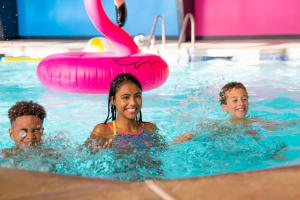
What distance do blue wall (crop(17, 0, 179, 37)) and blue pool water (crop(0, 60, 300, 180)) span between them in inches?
160

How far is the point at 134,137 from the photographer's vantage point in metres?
3.17

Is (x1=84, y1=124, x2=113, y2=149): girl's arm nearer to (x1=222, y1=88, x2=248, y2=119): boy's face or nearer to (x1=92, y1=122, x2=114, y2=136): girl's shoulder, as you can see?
(x1=92, y1=122, x2=114, y2=136): girl's shoulder

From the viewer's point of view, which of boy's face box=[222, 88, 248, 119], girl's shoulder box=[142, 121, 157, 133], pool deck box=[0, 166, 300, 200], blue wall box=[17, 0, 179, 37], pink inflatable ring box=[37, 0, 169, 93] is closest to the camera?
pool deck box=[0, 166, 300, 200]

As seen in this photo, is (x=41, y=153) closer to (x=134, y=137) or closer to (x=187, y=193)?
(x=134, y=137)

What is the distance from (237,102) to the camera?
3693mm

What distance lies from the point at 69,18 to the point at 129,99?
9.82 metres

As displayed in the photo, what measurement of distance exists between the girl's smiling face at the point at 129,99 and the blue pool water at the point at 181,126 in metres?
0.25

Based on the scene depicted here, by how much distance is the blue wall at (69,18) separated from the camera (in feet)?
38.6

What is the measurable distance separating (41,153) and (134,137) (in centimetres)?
62

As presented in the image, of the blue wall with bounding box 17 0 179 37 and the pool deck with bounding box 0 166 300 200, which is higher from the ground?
the blue wall with bounding box 17 0 179 37

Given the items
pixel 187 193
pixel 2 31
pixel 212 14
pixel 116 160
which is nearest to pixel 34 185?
pixel 187 193

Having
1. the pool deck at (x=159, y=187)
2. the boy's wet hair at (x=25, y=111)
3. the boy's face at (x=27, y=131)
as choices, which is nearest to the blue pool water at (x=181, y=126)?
the boy's face at (x=27, y=131)

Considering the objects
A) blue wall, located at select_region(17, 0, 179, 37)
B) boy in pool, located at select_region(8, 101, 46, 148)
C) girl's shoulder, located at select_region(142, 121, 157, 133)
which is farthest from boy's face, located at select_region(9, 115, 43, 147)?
blue wall, located at select_region(17, 0, 179, 37)

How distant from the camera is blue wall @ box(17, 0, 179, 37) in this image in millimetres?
11766
